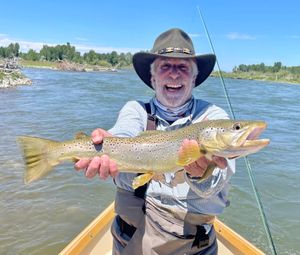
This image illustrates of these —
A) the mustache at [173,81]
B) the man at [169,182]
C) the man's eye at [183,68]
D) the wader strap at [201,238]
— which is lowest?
the wader strap at [201,238]

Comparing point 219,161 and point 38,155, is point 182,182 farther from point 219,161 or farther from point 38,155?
point 38,155

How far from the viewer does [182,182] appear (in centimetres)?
260

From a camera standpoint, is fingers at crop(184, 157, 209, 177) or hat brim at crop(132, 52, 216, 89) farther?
hat brim at crop(132, 52, 216, 89)

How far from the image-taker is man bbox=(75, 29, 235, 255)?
2514 millimetres

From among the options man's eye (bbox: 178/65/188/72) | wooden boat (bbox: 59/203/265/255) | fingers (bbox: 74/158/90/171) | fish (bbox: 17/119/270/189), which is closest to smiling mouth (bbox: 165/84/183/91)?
man's eye (bbox: 178/65/188/72)

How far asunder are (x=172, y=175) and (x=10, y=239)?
424cm

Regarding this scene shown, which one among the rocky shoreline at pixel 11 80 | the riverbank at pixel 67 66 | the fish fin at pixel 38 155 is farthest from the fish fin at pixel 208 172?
the riverbank at pixel 67 66

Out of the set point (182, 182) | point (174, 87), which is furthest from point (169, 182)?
point (174, 87)

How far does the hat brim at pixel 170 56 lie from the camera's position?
294cm

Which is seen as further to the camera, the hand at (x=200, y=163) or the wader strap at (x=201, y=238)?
the wader strap at (x=201, y=238)

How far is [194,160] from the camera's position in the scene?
2.35m

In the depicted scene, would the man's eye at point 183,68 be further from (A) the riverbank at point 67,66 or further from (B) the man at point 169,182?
(A) the riverbank at point 67,66

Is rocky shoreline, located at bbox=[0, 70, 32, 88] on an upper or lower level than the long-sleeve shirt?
lower

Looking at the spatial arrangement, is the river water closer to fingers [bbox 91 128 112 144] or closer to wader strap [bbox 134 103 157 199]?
wader strap [bbox 134 103 157 199]
